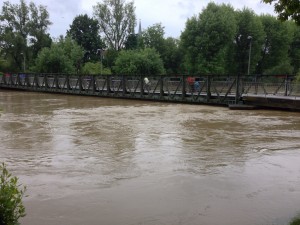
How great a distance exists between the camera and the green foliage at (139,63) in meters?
49.7

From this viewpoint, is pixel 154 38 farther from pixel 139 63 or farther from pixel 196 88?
pixel 196 88


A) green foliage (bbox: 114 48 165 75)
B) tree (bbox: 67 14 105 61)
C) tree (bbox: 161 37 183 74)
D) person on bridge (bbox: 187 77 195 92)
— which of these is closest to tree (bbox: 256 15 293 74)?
tree (bbox: 161 37 183 74)

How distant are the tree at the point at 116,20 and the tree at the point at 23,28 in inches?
360

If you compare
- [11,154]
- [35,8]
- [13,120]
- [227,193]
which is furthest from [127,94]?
[35,8]

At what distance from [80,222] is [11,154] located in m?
4.56

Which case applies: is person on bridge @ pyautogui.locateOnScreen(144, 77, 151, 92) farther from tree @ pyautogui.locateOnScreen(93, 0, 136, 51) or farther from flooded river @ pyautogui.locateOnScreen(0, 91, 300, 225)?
tree @ pyautogui.locateOnScreen(93, 0, 136, 51)

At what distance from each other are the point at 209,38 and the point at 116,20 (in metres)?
20.5

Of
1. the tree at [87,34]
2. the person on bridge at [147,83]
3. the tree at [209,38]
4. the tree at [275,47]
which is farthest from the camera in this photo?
the tree at [87,34]

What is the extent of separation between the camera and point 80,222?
16.1 feet

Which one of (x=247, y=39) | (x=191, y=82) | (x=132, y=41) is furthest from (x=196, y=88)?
(x=132, y=41)

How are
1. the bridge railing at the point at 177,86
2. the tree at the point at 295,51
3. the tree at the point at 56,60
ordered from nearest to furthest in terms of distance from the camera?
the bridge railing at the point at 177,86 → the tree at the point at 56,60 → the tree at the point at 295,51

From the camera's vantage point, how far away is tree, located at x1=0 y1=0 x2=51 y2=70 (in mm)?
58666

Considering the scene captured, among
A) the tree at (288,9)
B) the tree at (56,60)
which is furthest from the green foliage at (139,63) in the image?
the tree at (288,9)

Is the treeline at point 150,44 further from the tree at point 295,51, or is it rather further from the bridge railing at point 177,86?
the bridge railing at point 177,86
